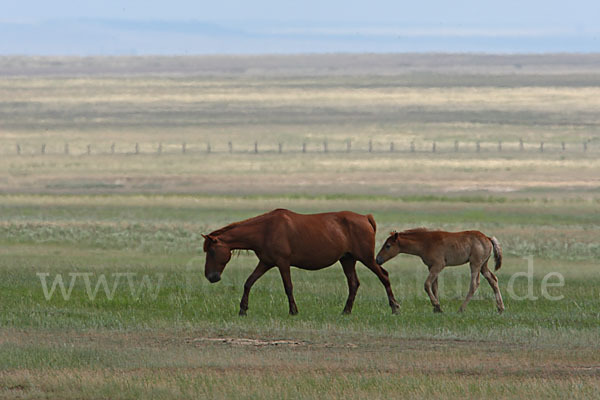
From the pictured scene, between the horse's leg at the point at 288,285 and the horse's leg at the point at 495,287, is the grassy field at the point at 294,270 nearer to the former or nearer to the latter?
the horse's leg at the point at 495,287

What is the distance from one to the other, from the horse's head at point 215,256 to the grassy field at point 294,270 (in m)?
0.59

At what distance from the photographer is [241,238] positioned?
17.1 metres

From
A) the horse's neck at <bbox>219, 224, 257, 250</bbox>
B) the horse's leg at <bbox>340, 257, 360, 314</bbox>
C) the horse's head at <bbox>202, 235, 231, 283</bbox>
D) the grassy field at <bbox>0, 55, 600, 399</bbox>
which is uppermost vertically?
the horse's neck at <bbox>219, 224, 257, 250</bbox>

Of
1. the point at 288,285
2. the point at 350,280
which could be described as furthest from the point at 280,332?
the point at 350,280

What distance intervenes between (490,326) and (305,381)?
4263 mm

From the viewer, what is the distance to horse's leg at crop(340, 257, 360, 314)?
17172 mm

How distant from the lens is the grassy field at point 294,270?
13.0 metres

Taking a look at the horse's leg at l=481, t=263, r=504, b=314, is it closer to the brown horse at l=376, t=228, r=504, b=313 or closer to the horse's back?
the brown horse at l=376, t=228, r=504, b=313

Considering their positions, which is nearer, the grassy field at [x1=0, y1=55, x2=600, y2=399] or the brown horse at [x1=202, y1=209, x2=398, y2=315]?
the grassy field at [x1=0, y1=55, x2=600, y2=399]

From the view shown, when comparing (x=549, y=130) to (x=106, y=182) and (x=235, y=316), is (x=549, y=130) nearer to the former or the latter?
(x=106, y=182)

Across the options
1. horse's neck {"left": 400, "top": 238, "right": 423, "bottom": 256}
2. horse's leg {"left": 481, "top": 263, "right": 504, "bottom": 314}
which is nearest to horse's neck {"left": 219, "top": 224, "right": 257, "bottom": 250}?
horse's neck {"left": 400, "top": 238, "right": 423, "bottom": 256}

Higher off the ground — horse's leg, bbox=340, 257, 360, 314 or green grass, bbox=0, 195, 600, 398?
horse's leg, bbox=340, 257, 360, 314

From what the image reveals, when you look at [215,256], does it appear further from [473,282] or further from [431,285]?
[473,282]

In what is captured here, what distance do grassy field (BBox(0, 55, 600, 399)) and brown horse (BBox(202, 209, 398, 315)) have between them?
0.59 meters
